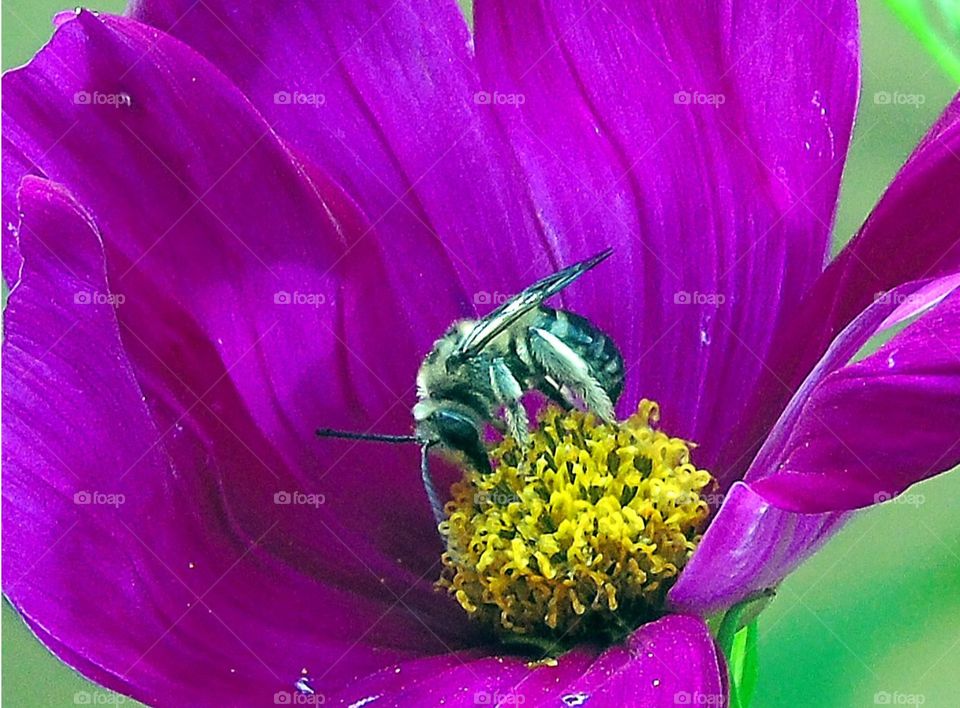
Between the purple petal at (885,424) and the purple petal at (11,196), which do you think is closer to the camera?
the purple petal at (885,424)

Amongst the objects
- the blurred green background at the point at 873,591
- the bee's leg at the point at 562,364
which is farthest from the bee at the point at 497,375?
the blurred green background at the point at 873,591

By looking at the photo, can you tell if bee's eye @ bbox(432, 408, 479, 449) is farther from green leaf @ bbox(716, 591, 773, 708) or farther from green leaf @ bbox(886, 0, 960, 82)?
green leaf @ bbox(886, 0, 960, 82)

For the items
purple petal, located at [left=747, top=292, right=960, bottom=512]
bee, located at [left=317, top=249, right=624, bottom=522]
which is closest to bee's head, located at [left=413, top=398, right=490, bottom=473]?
bee, located at [left=317, top=249, right=624, bottom=522]

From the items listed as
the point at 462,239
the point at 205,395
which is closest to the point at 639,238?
the point at 462,239

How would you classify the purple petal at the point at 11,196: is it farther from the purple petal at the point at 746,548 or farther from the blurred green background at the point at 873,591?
the purple petal at the point at 746,548

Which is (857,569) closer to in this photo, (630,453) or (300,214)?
(630,453)

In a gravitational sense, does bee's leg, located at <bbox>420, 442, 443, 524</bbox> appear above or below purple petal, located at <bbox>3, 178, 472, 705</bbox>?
below
